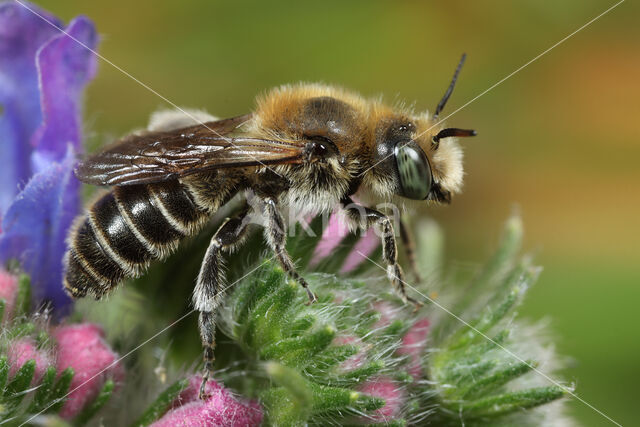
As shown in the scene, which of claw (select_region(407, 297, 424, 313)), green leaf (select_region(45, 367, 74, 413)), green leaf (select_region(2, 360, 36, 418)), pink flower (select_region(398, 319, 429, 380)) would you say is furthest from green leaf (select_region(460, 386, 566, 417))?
green leaf (select_region(2, 360, 36, 418))

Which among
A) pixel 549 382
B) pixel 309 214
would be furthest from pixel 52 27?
pixel 549 382

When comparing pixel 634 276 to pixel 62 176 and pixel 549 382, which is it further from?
pixel 62 176

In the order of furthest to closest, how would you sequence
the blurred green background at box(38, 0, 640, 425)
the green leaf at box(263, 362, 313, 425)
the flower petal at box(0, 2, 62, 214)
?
1. the blurred green background at box(38, 0, 640, 425)
2. the flower petal at box(0, 2, 62, 214)
3. the green leaf at box(263, 362, 313, 425)

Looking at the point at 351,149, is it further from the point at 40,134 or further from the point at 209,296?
the point at 40,134

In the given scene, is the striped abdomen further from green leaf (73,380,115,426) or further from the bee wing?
green leaf (73,380,115,426)

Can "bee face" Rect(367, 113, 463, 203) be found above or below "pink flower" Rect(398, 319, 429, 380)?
above

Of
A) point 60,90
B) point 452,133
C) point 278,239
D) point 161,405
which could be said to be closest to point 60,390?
point 161,405

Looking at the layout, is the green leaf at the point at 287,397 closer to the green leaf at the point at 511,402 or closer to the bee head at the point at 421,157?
the green leaf at the point at 511,402
